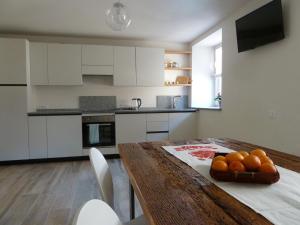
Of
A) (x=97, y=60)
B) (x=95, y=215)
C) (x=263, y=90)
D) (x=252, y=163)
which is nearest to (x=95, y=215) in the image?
(x=95, y=215)

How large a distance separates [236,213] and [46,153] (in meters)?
3.79

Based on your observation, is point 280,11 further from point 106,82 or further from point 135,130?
point 106,82

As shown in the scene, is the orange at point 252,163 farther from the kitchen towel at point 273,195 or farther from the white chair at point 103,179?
the white chair at point 103,179

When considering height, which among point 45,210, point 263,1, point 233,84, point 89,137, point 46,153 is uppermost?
point 263,1

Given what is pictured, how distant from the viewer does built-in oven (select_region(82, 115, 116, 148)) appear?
401cm

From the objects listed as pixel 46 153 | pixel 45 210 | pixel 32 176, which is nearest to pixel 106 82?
pixel 46 153

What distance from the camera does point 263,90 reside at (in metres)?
2.70

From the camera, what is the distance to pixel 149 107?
187 inches

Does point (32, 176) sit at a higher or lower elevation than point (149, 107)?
lower

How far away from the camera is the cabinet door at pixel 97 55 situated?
4.13 m

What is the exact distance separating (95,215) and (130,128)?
137 inches

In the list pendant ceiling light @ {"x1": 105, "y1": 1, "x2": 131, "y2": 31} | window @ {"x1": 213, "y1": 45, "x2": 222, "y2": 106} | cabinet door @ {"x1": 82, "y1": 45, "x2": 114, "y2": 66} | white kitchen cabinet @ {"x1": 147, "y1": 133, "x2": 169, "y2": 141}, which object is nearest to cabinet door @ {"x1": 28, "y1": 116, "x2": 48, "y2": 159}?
cabinet door @ {"x1": 82, "y1": 45, "x2": 114, "y2": 66}

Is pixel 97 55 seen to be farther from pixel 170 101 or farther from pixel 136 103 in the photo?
pixel 170 101

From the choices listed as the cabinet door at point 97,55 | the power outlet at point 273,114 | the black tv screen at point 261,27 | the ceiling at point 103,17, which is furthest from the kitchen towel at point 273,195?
the cabinet door at point 97,55
